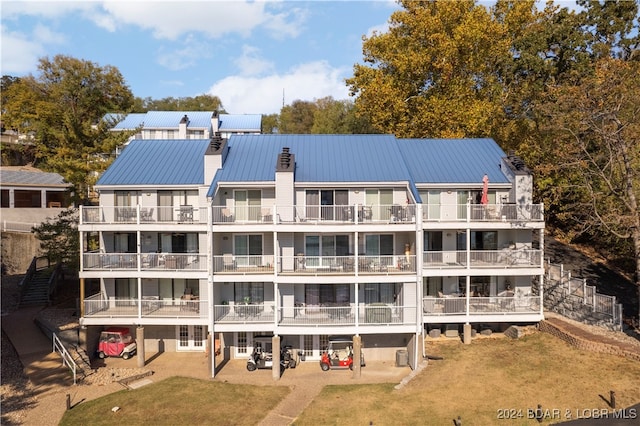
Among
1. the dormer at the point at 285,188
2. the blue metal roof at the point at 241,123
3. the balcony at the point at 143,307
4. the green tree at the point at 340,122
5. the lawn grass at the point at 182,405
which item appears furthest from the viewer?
the green tree at the point at 340,122

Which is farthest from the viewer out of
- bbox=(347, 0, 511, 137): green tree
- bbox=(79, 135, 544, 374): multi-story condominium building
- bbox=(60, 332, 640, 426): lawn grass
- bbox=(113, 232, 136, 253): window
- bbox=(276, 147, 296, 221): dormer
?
bbox=(347, 0, 511, 137): green tree

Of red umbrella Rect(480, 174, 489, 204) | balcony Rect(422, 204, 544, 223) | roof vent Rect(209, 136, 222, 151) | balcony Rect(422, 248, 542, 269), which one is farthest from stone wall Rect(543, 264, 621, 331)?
roof vent Rect(209, 136, 222, 151)

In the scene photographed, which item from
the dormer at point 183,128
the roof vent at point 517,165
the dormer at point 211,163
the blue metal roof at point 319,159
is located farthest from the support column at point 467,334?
the dormer at point 183,128

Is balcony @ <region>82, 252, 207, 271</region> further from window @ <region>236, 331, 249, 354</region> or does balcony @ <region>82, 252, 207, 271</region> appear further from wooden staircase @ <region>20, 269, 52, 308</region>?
wooden staircase @ <region>20, 269, 52, 308</region>

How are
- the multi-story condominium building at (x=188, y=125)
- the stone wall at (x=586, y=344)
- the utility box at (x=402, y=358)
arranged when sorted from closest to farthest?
the stone wall at (x=586, y=344) → the utility box at (x=402, y=358) → the multi-story condominium building at (x=188, y=125)

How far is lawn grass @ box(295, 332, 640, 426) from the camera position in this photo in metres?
19.4

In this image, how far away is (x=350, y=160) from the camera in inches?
1137

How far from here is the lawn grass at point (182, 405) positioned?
66.7 ft

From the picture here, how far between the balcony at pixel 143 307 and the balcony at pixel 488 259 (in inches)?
547

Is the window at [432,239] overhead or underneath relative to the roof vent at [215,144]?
underneath

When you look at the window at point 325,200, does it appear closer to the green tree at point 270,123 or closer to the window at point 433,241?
the window at point 433,241

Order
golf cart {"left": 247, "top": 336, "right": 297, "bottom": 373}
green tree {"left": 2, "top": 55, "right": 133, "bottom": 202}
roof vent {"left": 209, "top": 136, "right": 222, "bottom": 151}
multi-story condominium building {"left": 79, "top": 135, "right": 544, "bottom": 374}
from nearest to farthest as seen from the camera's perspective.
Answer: multi-story condominium building {"left": 79, "top": 135, "right": 544, "bottom": 374} < golf cart {"left": 247, "top": 336, "right": 297, "bottom": 373} < roof vent {"left": 209, "top": 136, "right": 222, "bottom": 151} < green tree {"left": 2, "top": 55, "right": 133, "bottom": 202}

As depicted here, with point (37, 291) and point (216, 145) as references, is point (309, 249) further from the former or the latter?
point (37, 291)

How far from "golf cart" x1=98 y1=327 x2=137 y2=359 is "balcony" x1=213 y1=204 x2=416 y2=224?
9.57 meters
